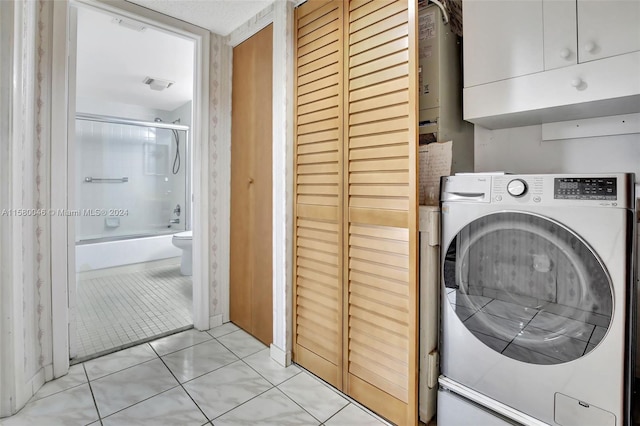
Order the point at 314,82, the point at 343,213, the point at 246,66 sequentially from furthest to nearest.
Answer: the point at 246,66 < the point at 314,82 < the point at 343,213

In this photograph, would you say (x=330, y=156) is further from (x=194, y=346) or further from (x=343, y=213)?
(x=194, y=346)

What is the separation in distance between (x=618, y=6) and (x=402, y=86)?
0.78m

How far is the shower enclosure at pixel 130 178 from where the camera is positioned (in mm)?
3693

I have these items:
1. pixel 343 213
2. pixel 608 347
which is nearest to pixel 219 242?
pixel 343 213

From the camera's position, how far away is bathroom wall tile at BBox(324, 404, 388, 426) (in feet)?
4.72

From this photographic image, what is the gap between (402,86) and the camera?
1.33 metres

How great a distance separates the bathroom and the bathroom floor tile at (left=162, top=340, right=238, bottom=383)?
388 mm

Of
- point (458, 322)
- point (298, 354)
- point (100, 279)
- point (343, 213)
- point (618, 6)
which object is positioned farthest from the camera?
point (100, 279)

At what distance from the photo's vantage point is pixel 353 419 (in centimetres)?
147

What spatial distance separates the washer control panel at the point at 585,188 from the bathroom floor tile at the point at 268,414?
1.39 meters

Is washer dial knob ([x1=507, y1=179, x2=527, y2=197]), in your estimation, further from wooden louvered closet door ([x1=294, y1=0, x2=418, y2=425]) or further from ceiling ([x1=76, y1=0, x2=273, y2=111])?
ceiling ([x1=76, y1=0, x2=273, y2=111])

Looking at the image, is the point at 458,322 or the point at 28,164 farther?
the point at 28,164

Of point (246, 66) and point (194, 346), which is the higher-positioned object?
point (246, 66)

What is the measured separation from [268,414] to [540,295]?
130 centimetres
